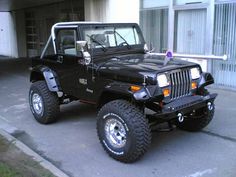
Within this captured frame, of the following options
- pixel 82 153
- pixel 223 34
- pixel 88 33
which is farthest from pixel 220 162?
pixel 223 34

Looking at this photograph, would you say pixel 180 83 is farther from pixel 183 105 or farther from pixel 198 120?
pixel 198 120

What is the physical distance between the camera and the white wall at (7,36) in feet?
69.3

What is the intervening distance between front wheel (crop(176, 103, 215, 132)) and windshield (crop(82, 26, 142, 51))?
5.45ft

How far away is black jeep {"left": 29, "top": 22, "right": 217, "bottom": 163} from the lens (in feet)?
15.1

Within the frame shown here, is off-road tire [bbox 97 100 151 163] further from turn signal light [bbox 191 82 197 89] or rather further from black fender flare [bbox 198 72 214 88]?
black fender flare [bbox 198 72 214 88]

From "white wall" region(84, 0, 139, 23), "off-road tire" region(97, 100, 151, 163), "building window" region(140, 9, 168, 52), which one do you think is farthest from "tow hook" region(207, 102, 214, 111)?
"white wall" region(84, 0, 139, 23)

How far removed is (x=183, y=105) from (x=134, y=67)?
2.86 feet

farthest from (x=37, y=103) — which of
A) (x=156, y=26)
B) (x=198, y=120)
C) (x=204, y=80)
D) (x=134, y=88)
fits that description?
(x=156, y=26)

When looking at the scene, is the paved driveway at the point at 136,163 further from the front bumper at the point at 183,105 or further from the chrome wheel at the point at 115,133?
the front bumper at the point at 183,105

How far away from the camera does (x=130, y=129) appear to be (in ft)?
14.7

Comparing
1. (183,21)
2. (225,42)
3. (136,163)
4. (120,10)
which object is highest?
(120,10)

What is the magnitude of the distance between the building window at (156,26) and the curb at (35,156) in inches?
241

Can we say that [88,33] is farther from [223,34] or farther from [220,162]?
[223,34]

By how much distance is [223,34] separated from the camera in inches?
365
